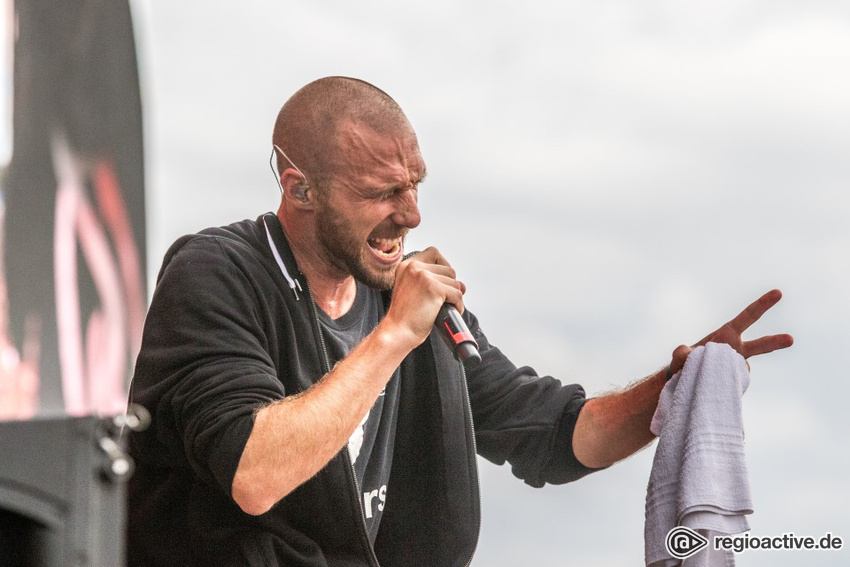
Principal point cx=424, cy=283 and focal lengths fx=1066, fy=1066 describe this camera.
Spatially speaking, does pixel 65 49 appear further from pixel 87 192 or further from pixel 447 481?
pixel 447 481

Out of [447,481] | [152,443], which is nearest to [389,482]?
[447,481]

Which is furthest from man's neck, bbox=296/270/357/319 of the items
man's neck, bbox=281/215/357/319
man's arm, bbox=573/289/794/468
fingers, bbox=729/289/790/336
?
fingers, bbox=729/289/790/336

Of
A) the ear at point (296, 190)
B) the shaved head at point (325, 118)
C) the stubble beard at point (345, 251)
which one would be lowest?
the stubble beard at point (345, 251)

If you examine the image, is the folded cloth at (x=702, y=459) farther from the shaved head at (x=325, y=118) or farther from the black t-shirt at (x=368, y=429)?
the shaved head at (x=325, y=118)

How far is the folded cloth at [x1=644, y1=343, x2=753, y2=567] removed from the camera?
1.27 m

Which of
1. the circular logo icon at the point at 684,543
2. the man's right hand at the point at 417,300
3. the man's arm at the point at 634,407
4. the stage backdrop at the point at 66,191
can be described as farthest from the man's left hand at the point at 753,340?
the stage backdrop at the point at 66,191

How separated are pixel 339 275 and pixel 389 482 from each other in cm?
31

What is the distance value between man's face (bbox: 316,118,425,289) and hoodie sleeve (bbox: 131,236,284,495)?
17 cm

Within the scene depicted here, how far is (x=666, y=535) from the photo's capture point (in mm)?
1312

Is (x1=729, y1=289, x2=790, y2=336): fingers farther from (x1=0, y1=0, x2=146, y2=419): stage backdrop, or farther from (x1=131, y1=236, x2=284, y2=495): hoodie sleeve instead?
(x1=0, y1=0, x2=146, y2=419): stage backdrop

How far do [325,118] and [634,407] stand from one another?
611 millimetres

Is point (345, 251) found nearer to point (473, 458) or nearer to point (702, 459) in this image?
point (473, 458)

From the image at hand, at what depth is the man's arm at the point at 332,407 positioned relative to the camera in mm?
1233

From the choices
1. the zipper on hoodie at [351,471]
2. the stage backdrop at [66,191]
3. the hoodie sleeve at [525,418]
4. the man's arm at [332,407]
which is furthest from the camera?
the hoodie sleeve at [525,418]
